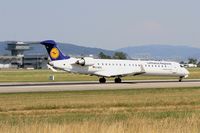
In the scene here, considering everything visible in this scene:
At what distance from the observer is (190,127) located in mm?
15820

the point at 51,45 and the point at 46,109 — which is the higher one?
the point at 51,45

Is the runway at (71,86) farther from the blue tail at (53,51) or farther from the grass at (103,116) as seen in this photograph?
the grass at (103,116)

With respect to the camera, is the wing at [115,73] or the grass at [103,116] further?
the wing at [115,73]

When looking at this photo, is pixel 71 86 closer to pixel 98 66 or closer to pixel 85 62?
pixel 85 62

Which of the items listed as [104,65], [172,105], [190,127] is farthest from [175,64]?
[190,127]

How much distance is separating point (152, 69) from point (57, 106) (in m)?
36.4

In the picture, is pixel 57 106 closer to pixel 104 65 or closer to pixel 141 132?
pixel 141 132

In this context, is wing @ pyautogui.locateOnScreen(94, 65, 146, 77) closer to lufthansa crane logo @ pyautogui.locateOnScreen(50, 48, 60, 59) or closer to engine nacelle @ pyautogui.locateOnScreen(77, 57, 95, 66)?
engine nacelle @ pyautogui.locateOnScreen(77, 57, 95, 66)

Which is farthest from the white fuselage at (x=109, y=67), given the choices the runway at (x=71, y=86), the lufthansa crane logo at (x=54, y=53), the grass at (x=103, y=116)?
the grass at (x=103, y=116)

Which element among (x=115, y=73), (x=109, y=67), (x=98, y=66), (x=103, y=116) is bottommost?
(x=103, y=116)

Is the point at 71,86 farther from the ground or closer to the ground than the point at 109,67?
closer to the ground

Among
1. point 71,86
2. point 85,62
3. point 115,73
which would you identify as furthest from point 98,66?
point 71,86

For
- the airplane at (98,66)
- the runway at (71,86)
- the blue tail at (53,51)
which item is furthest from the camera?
the blue tail at (53,51)

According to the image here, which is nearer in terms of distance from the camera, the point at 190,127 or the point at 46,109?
the point at 190,127
